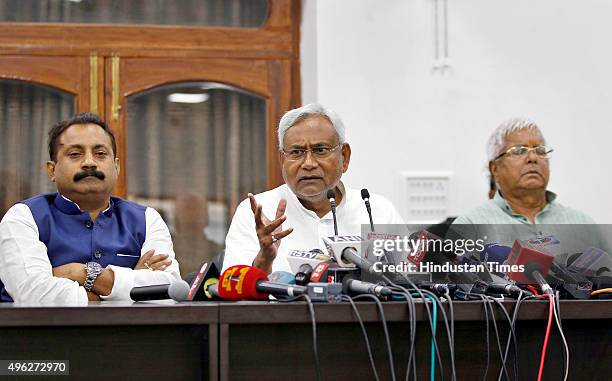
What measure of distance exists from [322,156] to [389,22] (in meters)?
1.43

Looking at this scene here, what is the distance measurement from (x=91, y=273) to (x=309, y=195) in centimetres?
68

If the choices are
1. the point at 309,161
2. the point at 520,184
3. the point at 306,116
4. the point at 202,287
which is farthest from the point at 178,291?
the point at 520,184

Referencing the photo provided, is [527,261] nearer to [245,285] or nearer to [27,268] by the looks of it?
[245,285]

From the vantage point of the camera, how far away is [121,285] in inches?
85.0

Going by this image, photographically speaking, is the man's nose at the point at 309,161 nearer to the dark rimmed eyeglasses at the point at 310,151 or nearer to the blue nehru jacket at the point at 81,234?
the dark rimmed eyeglasses at the point at 310,151

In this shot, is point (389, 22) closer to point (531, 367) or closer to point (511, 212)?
point (511, 212)

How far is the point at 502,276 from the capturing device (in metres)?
1.67

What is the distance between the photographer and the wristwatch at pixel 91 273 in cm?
219

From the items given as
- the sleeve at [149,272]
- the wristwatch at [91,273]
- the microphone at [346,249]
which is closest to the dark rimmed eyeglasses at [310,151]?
the sleeve at [149,272]

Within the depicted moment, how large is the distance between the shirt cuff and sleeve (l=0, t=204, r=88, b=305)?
8cm

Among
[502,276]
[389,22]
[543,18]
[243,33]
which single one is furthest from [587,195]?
[502,276]

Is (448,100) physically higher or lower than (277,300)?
higher

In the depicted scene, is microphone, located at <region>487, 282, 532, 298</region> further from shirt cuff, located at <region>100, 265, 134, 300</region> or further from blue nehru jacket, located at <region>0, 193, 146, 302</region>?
blue nehru jacket, located at <region>0, 193, 146, 302</region>

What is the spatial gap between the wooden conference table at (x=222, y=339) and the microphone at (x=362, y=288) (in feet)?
0.10
